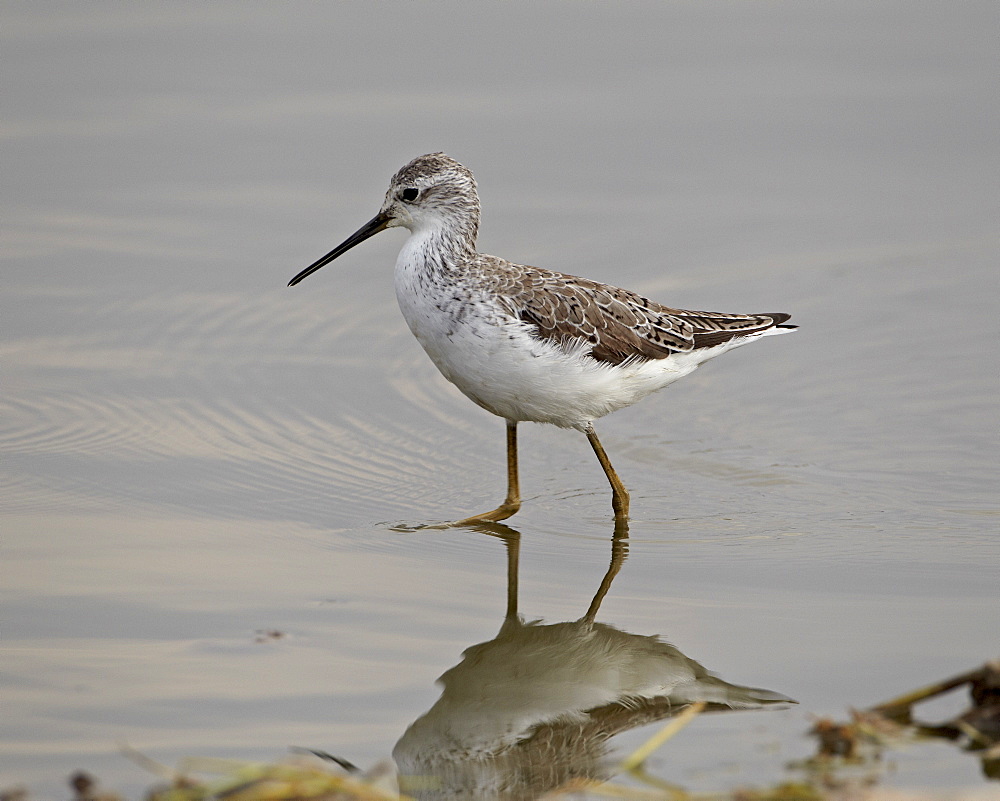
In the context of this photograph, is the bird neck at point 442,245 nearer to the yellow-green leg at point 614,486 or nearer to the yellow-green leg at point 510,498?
the yellow-green leg at point 510,498

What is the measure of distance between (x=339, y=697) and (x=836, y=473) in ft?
13.0

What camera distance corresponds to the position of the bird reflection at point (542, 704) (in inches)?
191

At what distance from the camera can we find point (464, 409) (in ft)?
30.2

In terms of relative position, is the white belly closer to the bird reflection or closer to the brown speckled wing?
the brown speckled wing

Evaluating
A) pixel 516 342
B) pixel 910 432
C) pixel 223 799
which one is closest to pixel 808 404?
pixel 910 432

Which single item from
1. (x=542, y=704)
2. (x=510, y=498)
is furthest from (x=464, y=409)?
(x=542, y=704)

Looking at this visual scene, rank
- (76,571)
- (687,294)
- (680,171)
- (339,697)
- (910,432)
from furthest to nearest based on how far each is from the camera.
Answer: (680,171) → (687,294) → (910,432) → (76,571) → (339,697)

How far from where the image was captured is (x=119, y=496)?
734 cm

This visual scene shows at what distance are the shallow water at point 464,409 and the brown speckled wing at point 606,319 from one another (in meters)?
0.88

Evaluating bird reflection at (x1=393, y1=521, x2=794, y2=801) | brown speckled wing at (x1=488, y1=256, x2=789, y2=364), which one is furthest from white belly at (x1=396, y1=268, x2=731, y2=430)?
bird reflection at (x1=393, y1=521, x2=794, y2=801)

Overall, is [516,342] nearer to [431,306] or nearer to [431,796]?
[431,306]

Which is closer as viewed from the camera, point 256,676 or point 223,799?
point 223,799

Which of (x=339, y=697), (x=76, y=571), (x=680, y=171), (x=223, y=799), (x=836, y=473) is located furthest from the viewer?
(x=680, y=171)

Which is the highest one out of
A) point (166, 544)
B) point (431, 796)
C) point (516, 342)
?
point (516, 342)
